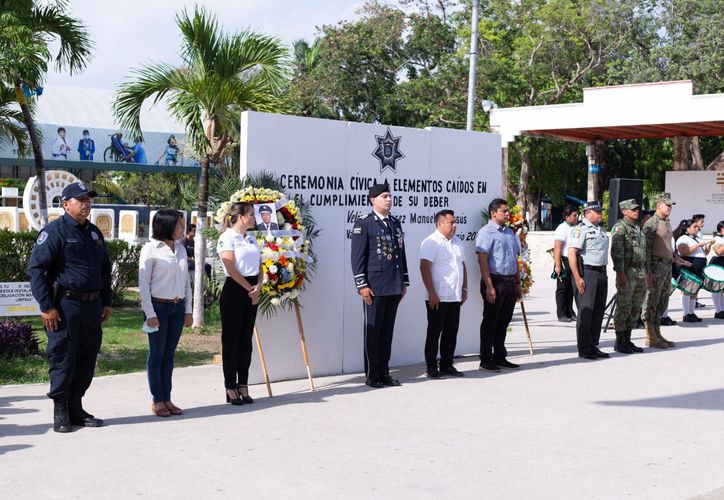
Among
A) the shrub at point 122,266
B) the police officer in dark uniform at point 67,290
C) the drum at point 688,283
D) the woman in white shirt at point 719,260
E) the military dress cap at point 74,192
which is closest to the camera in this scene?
the police officer in dark uniform at point 67,290

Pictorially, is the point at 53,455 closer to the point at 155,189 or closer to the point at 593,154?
the point at 593,154

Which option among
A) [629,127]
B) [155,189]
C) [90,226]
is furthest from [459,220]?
[155,189]

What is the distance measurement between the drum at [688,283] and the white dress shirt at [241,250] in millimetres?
9572

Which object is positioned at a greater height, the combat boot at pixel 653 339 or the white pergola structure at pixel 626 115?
the white pergola structure at pixel 626 115

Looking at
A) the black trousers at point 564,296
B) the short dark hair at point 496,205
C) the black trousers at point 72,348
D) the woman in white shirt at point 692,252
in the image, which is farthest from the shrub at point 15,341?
the woman in white shirt at point 692,252

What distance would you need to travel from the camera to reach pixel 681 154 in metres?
41.2

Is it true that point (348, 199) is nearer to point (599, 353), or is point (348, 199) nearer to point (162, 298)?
point (162, 298)

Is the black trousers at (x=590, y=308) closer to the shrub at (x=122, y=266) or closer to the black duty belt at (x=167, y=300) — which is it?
the black duty belt at (x=167, y=300)

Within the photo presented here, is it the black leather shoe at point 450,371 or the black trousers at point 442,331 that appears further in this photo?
the black leather shoe at point 450,371

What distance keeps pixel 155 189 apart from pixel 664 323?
128ft

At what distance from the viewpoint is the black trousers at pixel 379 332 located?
9695 millimetres

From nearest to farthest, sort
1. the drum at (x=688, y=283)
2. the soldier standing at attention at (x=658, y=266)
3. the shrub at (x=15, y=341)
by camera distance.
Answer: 1. the shrub at (x=15, y=341)
2. the soldier standing at attention at (x=658, y=266)
3. the drum at (x=688, y=283)

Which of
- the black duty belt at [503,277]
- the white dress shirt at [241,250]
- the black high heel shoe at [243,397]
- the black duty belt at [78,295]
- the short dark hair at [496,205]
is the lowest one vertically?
the black high heel shoe at [243,397]

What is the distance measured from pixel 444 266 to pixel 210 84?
5.08m
